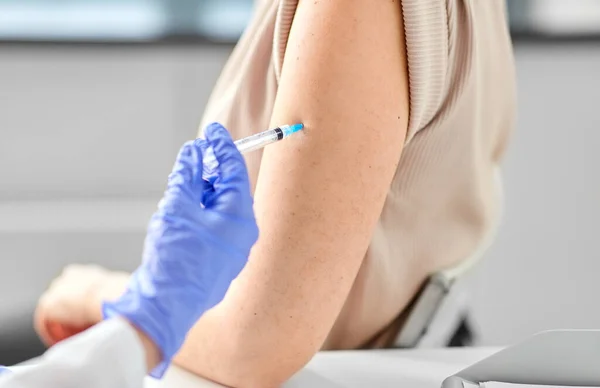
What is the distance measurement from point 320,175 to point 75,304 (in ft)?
1.56

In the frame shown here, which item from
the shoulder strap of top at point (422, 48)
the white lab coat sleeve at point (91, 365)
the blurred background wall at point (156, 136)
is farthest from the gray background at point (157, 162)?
the white lab coat sleeve at point (91, 365)

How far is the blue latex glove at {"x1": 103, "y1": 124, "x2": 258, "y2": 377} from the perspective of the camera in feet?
1.63

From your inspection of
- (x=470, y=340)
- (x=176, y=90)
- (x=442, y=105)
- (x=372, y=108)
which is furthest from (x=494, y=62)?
(x=176, y=90)

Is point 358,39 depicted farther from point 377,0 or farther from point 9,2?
point 9,2

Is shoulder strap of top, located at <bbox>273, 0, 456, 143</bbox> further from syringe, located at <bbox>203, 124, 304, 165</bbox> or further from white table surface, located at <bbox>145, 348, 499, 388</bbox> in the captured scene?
white table surface, located at <bbox>145, 348, 499, 388</bbox>

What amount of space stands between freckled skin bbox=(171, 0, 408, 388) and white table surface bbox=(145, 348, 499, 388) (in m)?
0.07

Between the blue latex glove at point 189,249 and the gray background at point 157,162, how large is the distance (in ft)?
4.06

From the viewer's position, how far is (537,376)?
2.06 feet

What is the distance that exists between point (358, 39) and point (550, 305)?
1.38 metres

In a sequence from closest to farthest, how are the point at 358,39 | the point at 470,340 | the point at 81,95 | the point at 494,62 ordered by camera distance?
the point at 358,39 → the point at 494,62 → the point at 470,340 → the point at 81,95

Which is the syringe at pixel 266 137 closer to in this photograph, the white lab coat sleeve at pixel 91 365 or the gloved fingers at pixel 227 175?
the gloved fingers at pixel 227 175

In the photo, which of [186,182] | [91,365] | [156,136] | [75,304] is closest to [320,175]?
[186,182]

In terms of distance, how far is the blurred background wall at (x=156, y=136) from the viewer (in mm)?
1719

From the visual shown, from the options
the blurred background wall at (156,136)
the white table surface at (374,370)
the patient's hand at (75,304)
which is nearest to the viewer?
the white table surface at (374,370)
